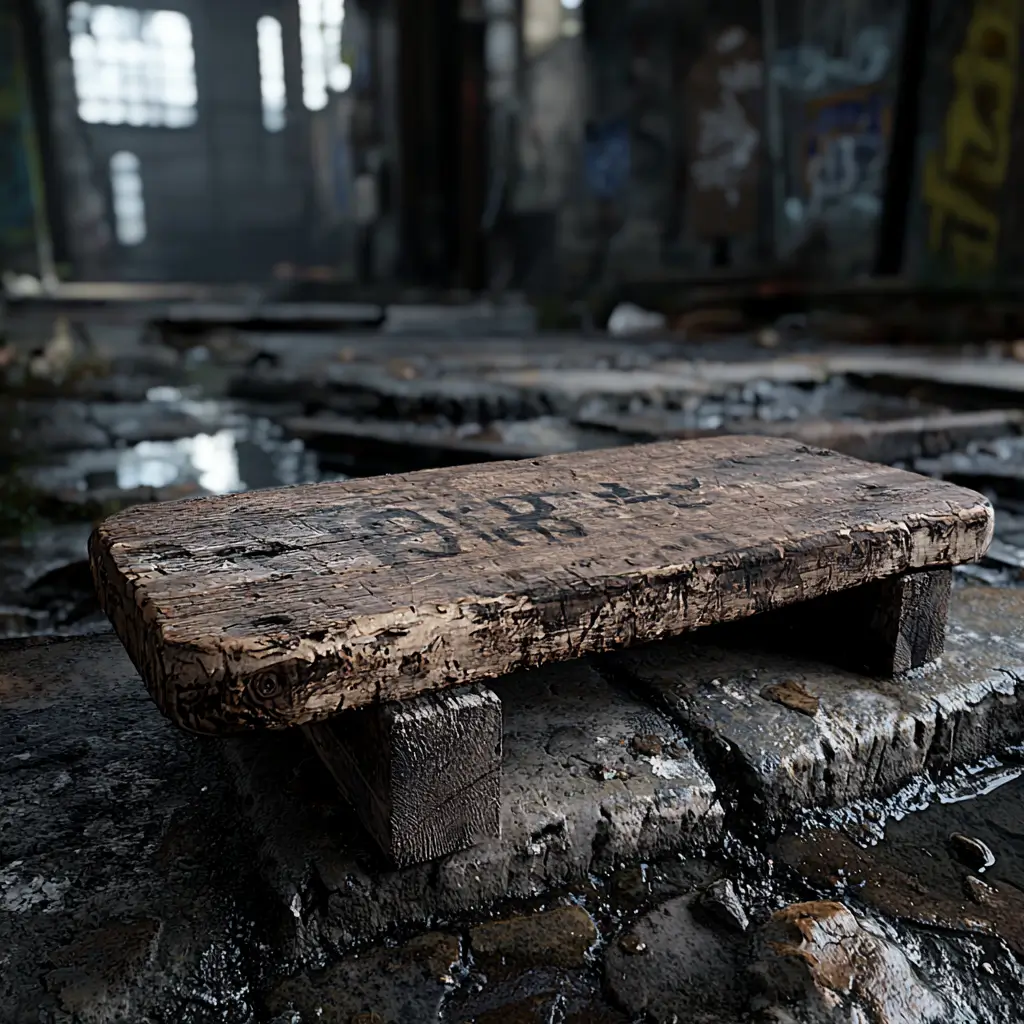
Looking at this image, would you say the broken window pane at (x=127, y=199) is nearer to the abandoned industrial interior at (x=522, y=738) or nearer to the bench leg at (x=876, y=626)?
the abandoned industrial interior at (x=522, y=738)

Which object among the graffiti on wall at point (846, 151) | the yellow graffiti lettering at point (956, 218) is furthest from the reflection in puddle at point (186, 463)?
the graffiti on wall at point (846, 151)

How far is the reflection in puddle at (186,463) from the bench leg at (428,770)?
1860mm

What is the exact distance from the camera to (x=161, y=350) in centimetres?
647

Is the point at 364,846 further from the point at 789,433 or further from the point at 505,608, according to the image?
the point at 789,433

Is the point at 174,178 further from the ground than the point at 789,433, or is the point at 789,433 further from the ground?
the point at 174,178

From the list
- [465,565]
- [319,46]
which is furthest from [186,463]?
[319,46]

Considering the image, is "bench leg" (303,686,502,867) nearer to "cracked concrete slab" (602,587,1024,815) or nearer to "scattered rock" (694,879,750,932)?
"scattered rock" (694,879,750,932)

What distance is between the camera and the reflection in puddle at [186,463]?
2973 mm

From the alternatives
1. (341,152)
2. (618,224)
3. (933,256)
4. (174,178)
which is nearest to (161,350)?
(933,256)

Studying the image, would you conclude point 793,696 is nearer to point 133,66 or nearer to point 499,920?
point 499,920

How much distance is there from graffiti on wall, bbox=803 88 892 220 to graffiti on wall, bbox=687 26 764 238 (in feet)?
2.96

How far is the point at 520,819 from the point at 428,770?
0.19m

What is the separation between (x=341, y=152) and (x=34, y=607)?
75.6 ft

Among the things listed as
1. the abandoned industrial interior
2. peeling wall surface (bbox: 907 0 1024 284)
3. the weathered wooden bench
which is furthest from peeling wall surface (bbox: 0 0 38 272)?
the weathered wooden bench
